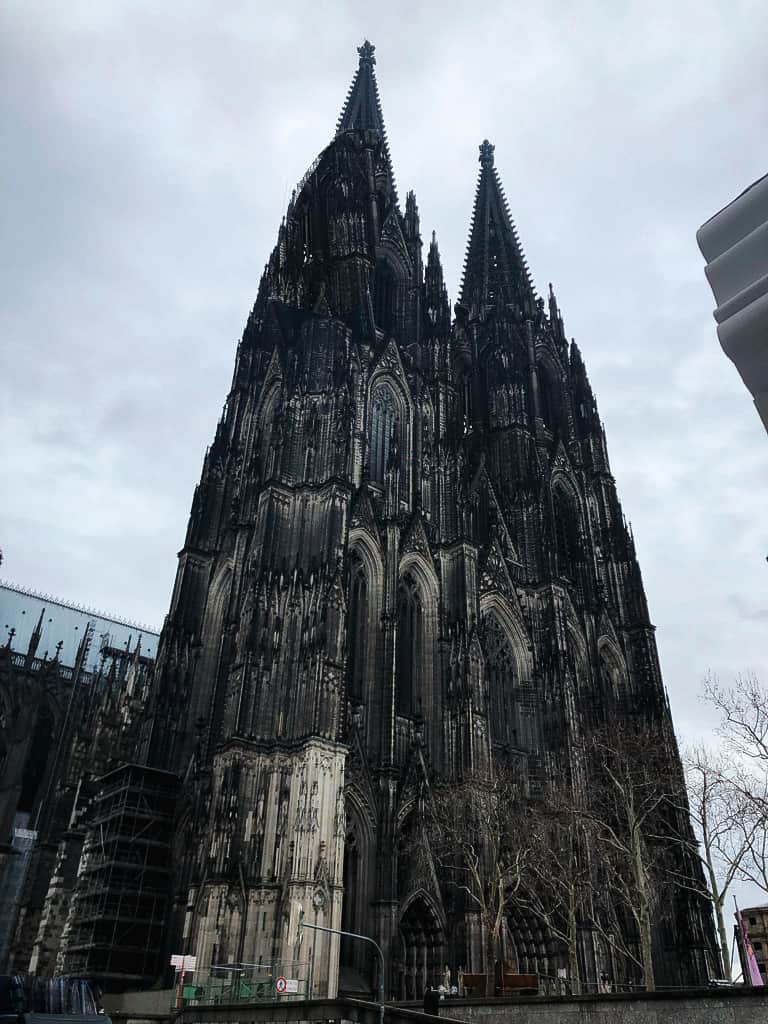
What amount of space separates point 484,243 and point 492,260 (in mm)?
2368

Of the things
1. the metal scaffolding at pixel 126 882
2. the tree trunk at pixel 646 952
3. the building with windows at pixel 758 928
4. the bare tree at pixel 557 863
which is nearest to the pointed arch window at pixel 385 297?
the bare tree at pixel 557 863

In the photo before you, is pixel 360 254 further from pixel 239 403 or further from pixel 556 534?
pixel 556 534

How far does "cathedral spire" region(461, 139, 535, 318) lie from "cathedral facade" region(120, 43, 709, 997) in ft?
7.50

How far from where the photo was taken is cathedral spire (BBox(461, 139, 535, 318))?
62.7 meters

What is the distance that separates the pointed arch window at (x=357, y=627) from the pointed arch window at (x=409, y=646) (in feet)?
5.92

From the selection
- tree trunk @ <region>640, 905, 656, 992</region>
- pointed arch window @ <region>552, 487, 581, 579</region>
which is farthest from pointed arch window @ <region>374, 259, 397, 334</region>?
tree trunk @ <region>640, 905, 656, 992</region>

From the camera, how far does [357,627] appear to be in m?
35.2

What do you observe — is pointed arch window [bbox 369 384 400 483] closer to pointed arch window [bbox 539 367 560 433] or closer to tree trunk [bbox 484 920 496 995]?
pointed arch window [bbox 539 367 560 433]

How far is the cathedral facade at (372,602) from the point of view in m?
28.4

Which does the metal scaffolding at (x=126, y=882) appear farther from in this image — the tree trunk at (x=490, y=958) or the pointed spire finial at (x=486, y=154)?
the pointed spire finial at (x=486, y=154)

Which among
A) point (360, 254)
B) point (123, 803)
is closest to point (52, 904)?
point (123, 803)

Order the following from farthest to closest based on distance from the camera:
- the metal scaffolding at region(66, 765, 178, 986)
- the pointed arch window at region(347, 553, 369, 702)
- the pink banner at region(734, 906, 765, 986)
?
the pointed arch window at region(347, 553, 369, 702) < the metal scaffolding at region(66, 765, 178, 986) < the pink banner at region(734, 906, 765, 986)

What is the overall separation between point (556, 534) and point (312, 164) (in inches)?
1299

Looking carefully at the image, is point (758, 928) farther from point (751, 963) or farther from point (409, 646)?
point (751, 963)
